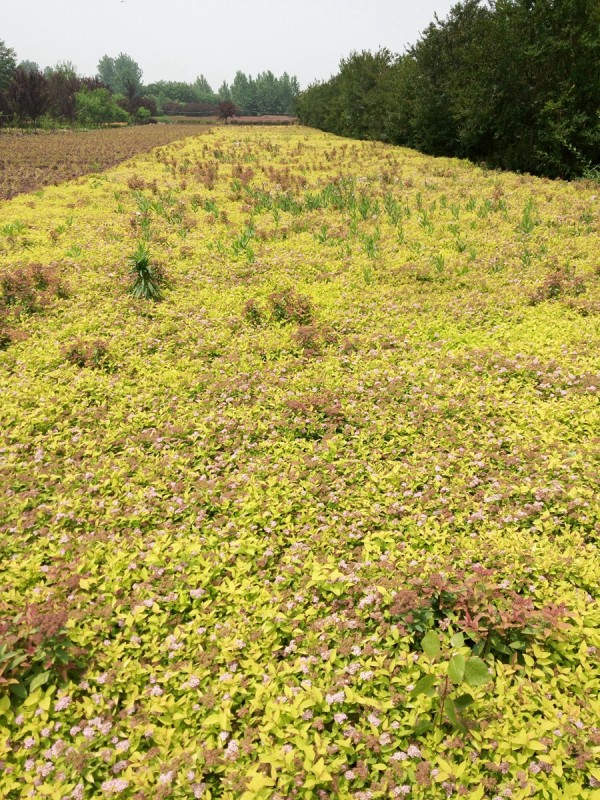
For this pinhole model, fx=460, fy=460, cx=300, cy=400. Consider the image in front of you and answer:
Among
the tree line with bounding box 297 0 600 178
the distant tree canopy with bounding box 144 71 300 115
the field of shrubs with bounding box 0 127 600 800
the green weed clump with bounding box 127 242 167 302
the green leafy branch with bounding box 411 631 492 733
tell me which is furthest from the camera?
the distant tree canopy with bounding box 144 71 300 115

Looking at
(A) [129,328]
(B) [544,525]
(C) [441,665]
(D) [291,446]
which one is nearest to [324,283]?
(A) [129,328]

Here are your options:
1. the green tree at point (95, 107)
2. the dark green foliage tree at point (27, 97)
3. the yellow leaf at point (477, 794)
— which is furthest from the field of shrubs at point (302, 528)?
the green tree at point (95, 107)

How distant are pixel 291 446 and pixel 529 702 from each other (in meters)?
3.36

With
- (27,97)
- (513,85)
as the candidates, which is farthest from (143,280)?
(27,97)

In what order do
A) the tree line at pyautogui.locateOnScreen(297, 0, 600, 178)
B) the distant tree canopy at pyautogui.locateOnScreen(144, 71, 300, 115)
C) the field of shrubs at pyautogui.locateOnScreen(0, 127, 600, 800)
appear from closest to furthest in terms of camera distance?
the field of shrubs at pyautogui.locateOnScreen(0, 127, 600, 800)
the tree line at pyautogui.locateOnScreen(297, 0, 600, 178)
the distant tree canopy at pyautogui.locateOnScreen(144, 71, 300, 115)

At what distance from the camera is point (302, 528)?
14.9ft

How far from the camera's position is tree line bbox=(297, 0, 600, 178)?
16562mm

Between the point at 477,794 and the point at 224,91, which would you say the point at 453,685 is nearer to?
the point at 477,794

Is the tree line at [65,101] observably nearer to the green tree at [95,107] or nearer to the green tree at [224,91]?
the green tree at [95,107]

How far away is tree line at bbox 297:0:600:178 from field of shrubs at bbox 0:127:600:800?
11129 millimetres

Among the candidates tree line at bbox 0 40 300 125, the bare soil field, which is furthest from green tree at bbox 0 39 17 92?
the bare soil field

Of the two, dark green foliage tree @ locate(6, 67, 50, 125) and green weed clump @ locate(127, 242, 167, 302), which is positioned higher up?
dark green foliage tree @ locate(6, 67, 50, 125)

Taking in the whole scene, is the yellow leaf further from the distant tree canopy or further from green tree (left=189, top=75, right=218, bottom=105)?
green tree (left=189, top=75, right=218, bottom=105)

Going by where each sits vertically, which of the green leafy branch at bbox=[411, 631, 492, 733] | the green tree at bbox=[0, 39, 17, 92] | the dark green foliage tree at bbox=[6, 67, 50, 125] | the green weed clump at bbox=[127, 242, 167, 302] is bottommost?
the green leafy branch at bbox=[411, 631, 492, 733]
